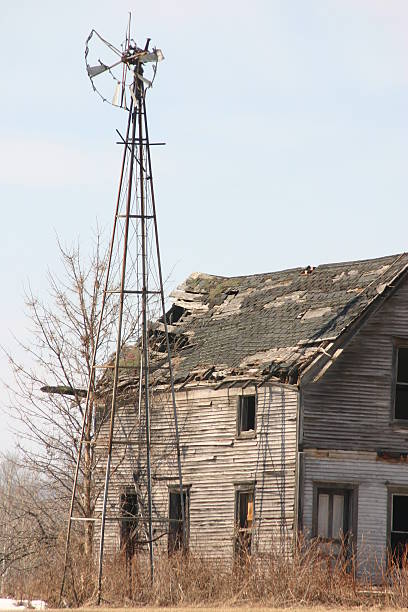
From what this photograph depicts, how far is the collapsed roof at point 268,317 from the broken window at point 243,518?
2.58 m

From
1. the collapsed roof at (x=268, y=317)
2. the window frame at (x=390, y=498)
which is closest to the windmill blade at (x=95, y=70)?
the collapsed roof at (x=268, y=317)

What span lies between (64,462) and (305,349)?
24.5 ft

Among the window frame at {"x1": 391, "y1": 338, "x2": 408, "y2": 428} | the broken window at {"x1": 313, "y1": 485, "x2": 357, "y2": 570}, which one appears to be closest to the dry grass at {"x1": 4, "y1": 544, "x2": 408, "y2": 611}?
the broken window at {"x1": 313, "y1": 485, "x2": 357, "y2": 570}

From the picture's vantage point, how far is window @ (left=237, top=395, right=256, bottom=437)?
28453mm

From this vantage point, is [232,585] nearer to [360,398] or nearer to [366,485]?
[366,485]

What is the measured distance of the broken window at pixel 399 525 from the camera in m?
27.0

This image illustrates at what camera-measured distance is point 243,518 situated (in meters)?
28.2

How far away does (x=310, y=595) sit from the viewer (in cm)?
2375

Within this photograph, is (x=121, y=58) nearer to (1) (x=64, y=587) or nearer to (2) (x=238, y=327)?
(2) (x=238, y=327)

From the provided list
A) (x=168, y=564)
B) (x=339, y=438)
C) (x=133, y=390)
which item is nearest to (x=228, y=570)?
→ (x=168, y=564)

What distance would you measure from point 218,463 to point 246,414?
1310 mm

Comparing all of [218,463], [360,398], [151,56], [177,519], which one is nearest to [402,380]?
[360,398]

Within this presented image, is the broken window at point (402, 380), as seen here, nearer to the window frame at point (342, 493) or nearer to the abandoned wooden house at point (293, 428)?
the abandoned wooden house at point (293, 428)

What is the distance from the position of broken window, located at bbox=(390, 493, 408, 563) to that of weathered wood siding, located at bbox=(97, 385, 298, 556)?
7.70 feet
